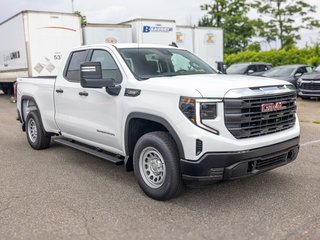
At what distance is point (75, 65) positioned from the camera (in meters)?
6.29

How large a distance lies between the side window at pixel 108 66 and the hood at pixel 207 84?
2.02 feet

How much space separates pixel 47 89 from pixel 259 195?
3.99 m

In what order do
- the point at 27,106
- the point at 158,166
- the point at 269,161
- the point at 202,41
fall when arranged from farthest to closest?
the point at 202,41 < the point at 27,106 < the point at 158,166 < the point at 269,161

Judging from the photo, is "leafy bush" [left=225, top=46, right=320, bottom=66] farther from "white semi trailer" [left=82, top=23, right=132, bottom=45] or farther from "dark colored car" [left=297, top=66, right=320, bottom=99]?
"white semi trailer" [left=82, top=23, right=132, bottom=45]

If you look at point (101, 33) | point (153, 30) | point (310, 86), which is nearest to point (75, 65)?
point (310, 86)

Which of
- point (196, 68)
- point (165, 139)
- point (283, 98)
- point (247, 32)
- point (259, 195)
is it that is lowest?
point (259, 195)

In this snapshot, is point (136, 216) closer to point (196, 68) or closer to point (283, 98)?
point (283, 98)

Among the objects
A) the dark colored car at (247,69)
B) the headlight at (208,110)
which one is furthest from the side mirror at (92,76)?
the dark colored car at (247,69)

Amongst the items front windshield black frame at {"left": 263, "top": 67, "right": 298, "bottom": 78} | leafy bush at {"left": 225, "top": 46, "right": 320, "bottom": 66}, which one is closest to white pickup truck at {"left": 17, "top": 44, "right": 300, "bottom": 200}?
front windshield black frame at {"left": 263, "top": 67, "right": 298, "bottom": 78}

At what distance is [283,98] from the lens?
4.73 m

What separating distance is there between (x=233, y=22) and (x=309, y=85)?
3029 cm

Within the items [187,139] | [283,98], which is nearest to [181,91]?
[187,139]

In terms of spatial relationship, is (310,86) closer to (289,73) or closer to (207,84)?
(289,73)

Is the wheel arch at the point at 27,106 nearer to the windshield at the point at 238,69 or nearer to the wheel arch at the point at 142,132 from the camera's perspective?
the wheel arch at the point at 142,132
